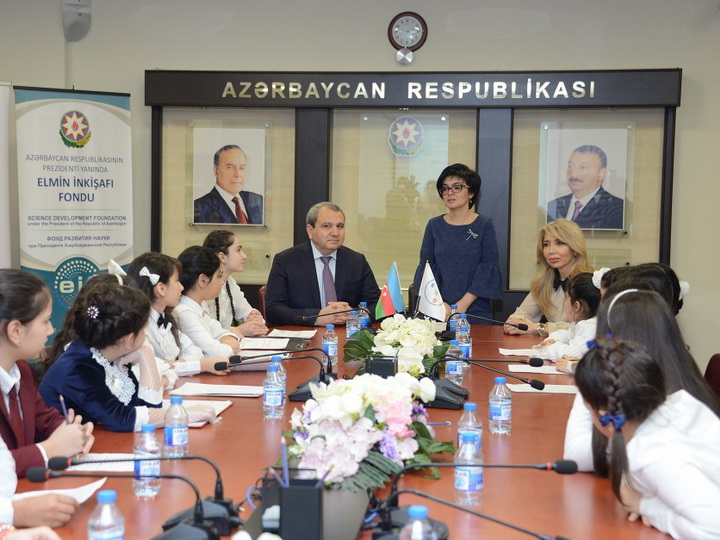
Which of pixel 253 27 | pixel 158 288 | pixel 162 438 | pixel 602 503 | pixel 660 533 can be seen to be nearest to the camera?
pixel 660 533

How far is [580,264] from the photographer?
5.00 metres

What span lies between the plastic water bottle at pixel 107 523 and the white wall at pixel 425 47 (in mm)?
5460

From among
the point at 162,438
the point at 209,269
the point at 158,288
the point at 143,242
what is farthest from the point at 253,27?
the point at 162,438

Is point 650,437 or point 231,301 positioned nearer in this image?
point 650,437

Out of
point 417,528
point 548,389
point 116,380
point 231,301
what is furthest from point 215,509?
point 231,301

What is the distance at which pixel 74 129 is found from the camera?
6.30m

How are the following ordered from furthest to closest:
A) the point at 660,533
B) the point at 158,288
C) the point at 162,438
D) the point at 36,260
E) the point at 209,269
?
the point at 36,260, the point at 209,269, the point at 158,288, the point at 162,438, the point at 660,533

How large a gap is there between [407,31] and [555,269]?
98.5 inches

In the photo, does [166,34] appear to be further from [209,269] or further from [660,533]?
[660,533]

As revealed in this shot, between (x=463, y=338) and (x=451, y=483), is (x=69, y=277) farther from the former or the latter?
(x=451, y=483)

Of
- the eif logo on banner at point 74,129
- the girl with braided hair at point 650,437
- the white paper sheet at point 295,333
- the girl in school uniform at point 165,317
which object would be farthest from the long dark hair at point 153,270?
the eif logo on banner at point 74,129

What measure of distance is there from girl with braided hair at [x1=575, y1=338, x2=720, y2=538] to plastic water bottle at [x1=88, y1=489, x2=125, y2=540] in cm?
102

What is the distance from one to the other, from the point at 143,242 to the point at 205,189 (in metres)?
0.70

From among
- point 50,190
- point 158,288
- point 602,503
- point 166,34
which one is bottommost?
point 602,503
